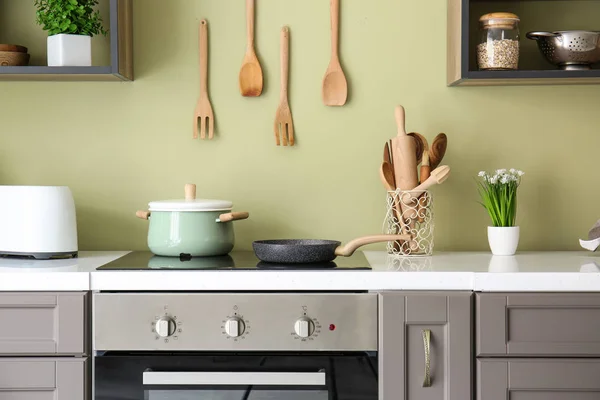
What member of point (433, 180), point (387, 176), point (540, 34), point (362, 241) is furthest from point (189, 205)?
point (540, 34)

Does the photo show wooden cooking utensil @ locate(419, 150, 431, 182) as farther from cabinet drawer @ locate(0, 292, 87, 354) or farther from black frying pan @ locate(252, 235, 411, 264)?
cabinet drawer @ locate(0, 292, 87, 354)

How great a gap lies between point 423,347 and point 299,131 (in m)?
0.87

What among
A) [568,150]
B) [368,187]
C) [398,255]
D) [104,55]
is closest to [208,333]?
[398,255]

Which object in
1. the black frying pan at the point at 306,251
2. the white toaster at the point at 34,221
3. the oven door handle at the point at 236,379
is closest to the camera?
the oven door handle at the point at 236,379

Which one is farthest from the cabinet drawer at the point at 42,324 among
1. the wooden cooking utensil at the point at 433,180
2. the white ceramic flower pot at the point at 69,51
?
the wooden cooking utensil at the point at 433,180

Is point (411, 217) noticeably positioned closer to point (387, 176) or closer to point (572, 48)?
point (387, 176)

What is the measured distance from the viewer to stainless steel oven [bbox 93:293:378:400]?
181 centimetres

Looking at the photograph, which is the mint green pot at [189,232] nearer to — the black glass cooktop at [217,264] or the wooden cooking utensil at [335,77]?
the black glass cooktop at [217,264]

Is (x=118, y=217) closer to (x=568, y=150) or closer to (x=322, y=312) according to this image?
(x=322, y=312)

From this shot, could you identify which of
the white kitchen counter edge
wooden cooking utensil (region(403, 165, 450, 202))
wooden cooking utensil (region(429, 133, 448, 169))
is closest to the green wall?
wooden cooking utensil (region(429, 133, 448, 169))

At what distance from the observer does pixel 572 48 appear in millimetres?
2174

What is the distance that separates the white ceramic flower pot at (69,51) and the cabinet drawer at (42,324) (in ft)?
2.37

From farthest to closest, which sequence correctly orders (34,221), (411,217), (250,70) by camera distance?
(250,70)
(411,217)
(34,221)

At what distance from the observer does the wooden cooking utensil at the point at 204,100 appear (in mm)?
2377
